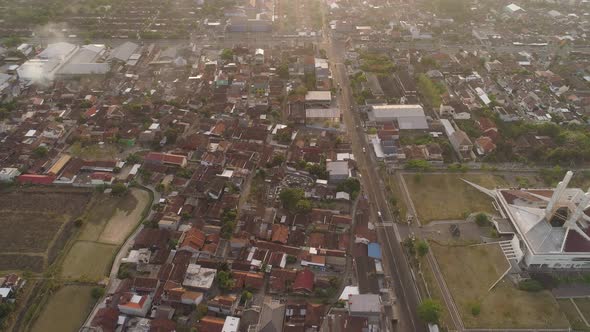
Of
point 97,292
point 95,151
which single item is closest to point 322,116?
point 95,151

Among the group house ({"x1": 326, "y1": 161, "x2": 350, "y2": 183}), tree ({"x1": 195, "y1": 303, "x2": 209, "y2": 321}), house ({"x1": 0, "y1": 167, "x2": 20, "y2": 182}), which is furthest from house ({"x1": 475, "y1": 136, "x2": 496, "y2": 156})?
house ({"x1": 0, "y1": 167, "x2": 20, "y2": 182})

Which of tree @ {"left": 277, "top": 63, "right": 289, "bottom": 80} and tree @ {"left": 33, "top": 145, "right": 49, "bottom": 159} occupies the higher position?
tree @ {"left": 277, "top": 63, "right": 289, "bottom": 80}

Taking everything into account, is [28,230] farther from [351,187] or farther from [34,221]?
[351,187]

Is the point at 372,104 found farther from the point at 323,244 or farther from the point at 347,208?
the point at 323,244

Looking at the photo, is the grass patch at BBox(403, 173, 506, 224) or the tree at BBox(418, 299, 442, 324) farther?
the grass patch at BBox(403, 173, 506, 224)

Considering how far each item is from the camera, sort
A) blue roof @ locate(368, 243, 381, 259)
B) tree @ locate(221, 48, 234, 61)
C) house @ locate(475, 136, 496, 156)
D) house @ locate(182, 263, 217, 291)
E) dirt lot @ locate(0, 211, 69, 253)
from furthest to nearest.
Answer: tree @ locate(221, 48, 234, 61) → house @ locate(475, 136, 496, 156) → dirt lot @ locate(0, 211, 69, 253) → blue roof @ locate(368, 243, 381, 259) → house @ locate(182, 263, 217, 291)

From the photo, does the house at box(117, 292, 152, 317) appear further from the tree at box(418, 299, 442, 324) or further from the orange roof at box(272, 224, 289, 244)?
the tree at box(418, 299, 442, 324)

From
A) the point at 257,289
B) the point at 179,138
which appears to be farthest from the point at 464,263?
the point at 179,138

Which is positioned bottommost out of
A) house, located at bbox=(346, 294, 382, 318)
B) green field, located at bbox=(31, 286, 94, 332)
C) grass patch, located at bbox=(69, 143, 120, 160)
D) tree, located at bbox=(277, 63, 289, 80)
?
green field, located at bbox=(31, 286, 94, 332)
